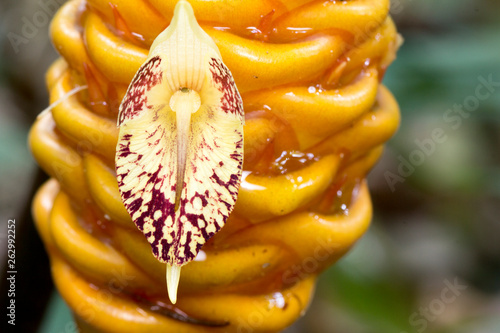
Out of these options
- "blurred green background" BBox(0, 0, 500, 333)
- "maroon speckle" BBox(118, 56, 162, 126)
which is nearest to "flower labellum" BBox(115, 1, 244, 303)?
"maroon speckle" BBox(118, 56, 162, 126)


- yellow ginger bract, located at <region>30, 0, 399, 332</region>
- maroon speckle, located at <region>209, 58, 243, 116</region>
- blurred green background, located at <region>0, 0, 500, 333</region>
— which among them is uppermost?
maroon speckle, located at <region>209, 58, 243, 116</region>

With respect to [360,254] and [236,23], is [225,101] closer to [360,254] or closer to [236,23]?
[236,23]

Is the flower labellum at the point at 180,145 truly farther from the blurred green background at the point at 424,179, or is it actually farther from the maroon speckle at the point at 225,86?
the blurred green background at the point at 424,179

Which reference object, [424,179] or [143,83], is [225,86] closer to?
[143,83]

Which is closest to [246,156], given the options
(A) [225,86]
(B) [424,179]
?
(A) [225,86]

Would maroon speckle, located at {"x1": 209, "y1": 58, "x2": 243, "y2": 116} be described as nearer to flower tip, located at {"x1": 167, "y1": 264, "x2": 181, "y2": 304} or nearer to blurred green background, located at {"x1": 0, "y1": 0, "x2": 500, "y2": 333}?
flower tip, located at {"x1": 167, "y1": 264, "x2": 181, "y2": 304}

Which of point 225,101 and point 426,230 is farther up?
point 225,101

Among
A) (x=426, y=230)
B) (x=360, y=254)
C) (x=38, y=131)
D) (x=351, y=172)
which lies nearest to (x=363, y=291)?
(x=360, y=254)
